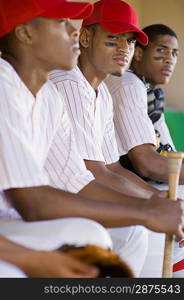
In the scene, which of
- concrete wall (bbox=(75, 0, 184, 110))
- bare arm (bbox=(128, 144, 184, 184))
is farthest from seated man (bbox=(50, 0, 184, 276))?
concrete wall (bbox=(75, 0, 184, 110))

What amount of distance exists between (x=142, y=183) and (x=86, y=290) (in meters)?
1.38

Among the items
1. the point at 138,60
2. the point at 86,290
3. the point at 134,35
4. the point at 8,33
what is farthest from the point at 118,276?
the point at 138,60

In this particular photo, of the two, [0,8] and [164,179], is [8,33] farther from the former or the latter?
[164,179]

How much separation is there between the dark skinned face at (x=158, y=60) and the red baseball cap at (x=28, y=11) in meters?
1.88

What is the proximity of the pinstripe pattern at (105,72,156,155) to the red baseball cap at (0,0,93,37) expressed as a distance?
49.5 inches

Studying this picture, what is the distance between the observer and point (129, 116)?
338 cm

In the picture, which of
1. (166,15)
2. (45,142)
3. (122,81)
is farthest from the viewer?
(166,15)

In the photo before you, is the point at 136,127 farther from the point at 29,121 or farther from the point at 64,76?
the point at 29,121

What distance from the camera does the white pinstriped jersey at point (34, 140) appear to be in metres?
1.95

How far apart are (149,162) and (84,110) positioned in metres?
0.64

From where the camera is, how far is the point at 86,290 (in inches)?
70.1

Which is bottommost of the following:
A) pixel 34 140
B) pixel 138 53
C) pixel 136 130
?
pixel 136 130

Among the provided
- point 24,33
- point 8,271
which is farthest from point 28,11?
point 8,271

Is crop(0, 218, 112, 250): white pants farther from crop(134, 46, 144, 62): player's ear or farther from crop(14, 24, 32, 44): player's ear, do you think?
crop(134, 46, 144, 62): player's ear
